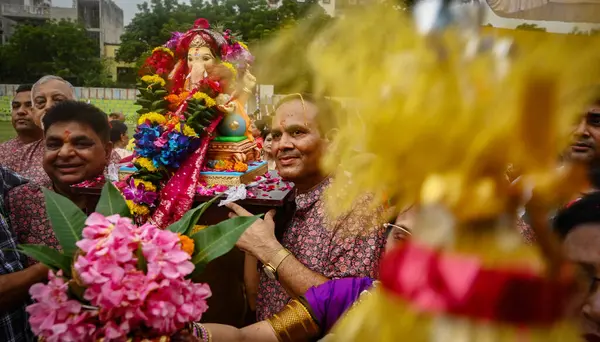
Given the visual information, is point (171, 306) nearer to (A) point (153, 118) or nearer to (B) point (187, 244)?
(B) point (187, 244)

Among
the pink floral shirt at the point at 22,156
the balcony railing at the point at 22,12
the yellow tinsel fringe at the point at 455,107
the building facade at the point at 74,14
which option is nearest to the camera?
the yellow tinsel fringe at the point at 455,107

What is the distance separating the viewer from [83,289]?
3.51 ft

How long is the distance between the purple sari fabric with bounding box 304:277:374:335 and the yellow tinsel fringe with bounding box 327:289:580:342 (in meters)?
0.93

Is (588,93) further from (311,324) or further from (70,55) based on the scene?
(70,55)

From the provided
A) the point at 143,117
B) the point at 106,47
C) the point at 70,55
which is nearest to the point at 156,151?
the point at 143,117

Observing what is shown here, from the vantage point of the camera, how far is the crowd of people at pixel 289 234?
1.26 metres

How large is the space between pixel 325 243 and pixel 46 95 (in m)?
2.46

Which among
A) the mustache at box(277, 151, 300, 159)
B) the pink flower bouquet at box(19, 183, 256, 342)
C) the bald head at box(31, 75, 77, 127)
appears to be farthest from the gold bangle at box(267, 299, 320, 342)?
the bald head at box(31, 75, 77, 127)

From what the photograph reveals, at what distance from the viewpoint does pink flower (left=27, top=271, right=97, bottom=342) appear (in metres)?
1.02

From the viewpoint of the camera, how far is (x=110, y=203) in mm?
1316

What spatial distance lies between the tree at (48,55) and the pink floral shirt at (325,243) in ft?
64.5

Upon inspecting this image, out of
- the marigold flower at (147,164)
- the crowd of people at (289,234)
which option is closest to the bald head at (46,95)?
the crowd of people at (289,234)

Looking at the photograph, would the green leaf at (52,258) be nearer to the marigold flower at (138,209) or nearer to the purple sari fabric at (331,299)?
the purple sari fabric at (331,299)

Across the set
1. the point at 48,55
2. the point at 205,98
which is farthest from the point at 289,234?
the point at 48,55
